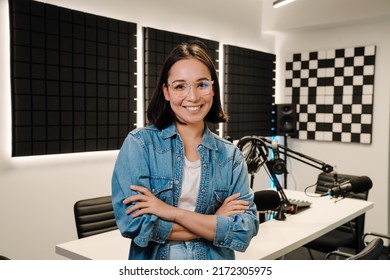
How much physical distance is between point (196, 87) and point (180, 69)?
0.23ft

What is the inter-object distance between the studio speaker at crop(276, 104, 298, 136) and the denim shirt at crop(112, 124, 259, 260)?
3296 mm

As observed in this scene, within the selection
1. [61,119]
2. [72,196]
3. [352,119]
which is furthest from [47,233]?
[352,119]

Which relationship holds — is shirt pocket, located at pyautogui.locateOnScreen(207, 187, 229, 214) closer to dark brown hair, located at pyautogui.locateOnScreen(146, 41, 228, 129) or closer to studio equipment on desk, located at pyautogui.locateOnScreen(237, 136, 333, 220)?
dark brown hair, located at pyautogui.locateOnScreen(146, 41, 228, 129)

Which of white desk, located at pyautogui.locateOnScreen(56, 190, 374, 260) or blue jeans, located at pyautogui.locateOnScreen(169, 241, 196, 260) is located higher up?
blue jeans, located at pyautogui.locateOnScreen(169, 241, 196, 260)

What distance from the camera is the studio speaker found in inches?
175

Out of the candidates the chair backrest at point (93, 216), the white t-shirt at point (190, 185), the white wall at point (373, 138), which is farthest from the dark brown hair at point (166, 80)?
the white wall at point (373, 138)

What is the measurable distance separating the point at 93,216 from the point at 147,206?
114cm

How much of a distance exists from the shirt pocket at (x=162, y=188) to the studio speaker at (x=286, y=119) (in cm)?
346

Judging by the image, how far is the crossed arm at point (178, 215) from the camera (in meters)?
1.14

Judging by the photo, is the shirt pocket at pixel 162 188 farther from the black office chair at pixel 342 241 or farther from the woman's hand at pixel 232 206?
the black office chair at pixel 342 241

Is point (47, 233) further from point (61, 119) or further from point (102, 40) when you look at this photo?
point (102, 40)

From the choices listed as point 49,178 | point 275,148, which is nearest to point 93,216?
point 49,178

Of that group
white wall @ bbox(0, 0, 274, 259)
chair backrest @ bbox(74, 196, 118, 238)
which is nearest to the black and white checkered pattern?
white wall @ bbox(0, 0, 274, 259)

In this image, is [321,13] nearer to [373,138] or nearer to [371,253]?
[373,138]
